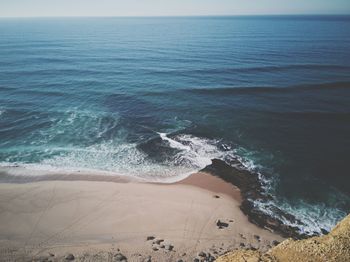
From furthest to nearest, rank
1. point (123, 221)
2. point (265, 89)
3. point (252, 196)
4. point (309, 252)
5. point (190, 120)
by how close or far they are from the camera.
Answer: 1. point (265, 89)
2. point (190, 120)
3. point (252, 196)
4. point (123, 221)
5. point (309, 252)

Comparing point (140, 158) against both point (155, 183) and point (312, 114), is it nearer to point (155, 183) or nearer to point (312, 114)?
point (155, 183)

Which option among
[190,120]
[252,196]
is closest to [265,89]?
[190,120]

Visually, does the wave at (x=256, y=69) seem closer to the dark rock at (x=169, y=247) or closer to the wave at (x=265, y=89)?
the wave at (x=265, y=89)

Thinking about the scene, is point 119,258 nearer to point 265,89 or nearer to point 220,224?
point 220,224

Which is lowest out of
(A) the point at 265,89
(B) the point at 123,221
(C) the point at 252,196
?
(B) the point at 123,221

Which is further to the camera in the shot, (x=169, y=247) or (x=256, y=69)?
(x=256, y=69)

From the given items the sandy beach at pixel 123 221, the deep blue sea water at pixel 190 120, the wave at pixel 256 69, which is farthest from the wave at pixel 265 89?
the sandy beach at pixel 123 221
